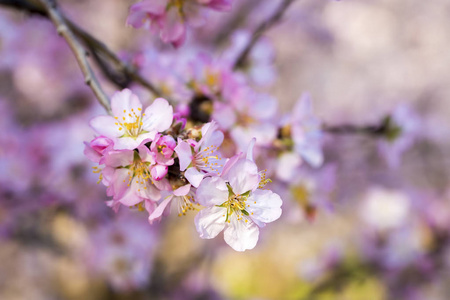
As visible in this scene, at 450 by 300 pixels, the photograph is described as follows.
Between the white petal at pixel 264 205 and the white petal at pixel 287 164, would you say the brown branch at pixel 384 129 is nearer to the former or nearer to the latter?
the white petal at pixel 287 164

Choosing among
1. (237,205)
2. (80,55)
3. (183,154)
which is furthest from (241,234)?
(80,55)

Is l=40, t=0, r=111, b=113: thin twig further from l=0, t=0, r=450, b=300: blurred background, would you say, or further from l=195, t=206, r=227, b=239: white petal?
l=0, t=0, r=450, b=300: blurred background

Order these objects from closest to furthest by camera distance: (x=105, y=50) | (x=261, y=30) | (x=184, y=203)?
(x=184, y=203), (x=105, y=50), (x=261, y=30)

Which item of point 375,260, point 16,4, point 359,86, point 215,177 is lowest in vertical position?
point 215,177

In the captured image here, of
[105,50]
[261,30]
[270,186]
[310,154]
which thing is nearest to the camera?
[105,50]

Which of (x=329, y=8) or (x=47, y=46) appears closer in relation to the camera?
(x=47, y=46)

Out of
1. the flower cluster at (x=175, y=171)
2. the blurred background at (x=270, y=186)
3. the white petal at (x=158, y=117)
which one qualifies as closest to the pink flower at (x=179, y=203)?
the flower cluster at (x=175, y=171)

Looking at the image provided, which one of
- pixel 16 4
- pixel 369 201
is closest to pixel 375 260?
pixel 369 201

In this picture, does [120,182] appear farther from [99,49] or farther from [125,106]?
[99,49]

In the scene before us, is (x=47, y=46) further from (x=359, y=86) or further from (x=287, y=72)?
(x=359, y=86)
